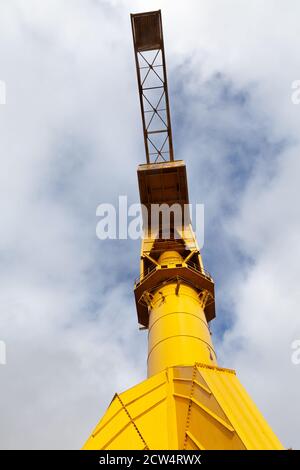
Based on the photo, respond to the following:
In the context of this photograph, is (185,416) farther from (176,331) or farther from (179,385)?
(176,331)

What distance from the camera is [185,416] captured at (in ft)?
25.3

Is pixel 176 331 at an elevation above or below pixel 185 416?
above

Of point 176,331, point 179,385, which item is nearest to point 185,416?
point 179,385

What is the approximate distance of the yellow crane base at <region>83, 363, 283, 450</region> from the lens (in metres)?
6.68

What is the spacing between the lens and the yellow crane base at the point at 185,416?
263 inches

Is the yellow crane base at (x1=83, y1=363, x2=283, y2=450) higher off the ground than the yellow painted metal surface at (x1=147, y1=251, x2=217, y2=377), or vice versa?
the yellow painted metal surface at (x1=147, y1=251, x2=217, y2=377)

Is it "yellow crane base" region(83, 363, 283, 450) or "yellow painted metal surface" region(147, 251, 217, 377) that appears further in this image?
"yellow painted metal surface" region(147, 251, 217, 377)

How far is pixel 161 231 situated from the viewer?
18484 millimetres

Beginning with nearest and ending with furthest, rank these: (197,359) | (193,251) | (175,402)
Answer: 1. (175,402)
2. (197,359)
3. (193,251)

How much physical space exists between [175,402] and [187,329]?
272cm
